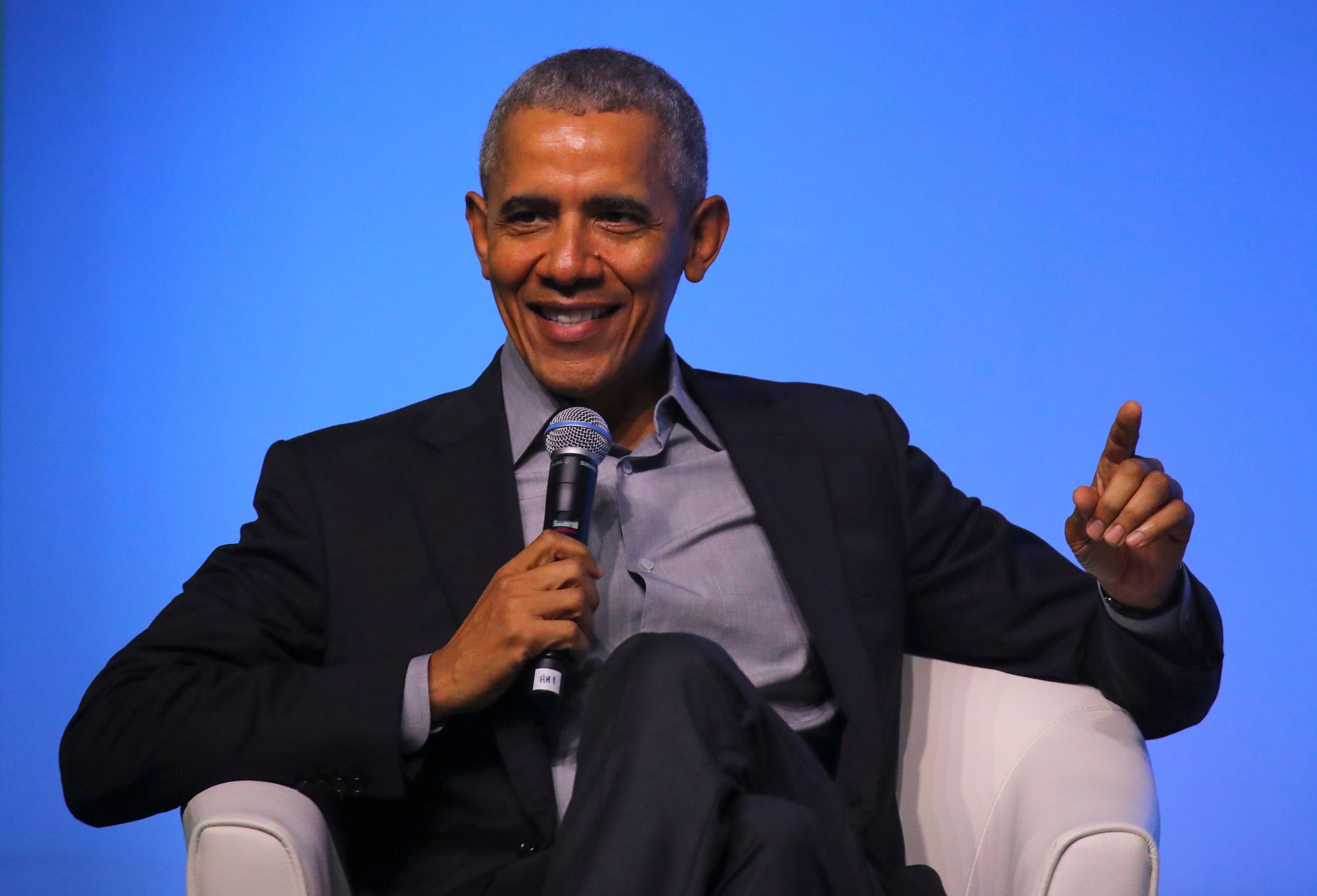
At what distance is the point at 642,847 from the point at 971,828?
0.70 meters

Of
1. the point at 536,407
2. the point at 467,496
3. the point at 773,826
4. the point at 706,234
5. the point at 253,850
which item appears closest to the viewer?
the point at 773,826

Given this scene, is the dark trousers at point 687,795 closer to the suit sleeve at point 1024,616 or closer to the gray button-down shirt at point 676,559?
the gray button-down shirt at point 676,559

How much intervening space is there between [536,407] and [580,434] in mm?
290

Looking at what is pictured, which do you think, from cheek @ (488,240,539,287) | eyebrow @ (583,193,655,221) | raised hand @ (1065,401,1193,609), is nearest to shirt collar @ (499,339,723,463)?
cheek @ (488,240,539,287)

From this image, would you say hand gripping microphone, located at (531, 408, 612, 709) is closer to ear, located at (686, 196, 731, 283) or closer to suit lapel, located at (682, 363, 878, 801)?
suit lapel, located at (682, 363, 878, 801)

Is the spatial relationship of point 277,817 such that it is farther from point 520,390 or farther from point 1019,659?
point 1019,659

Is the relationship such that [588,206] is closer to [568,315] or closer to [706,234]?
[568,315]

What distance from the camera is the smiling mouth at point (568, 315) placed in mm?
1796

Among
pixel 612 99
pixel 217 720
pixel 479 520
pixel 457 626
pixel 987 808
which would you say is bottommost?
pixel 987 808

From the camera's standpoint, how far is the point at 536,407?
72.2 inches

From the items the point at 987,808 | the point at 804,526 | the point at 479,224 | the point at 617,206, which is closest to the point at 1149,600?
the point at 987,808

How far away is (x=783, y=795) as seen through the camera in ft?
4.53

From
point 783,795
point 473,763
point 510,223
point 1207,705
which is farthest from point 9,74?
point 1207,705

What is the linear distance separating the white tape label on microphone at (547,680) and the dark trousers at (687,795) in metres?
0.04
